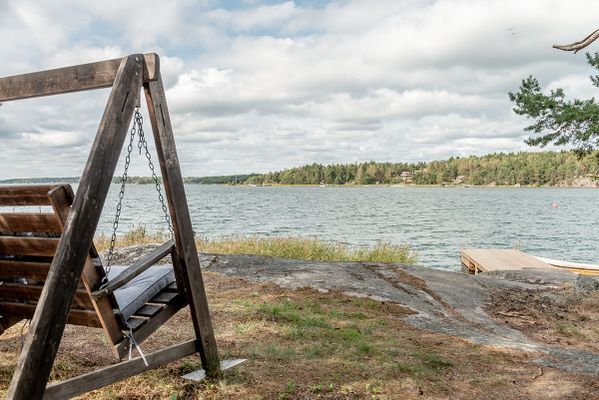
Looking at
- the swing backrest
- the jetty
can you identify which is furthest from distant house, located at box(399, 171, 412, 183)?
the swing backrest

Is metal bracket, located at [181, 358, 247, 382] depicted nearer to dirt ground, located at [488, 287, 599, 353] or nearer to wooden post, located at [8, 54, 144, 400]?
wooden post, located at [8, 54, 144, 400]

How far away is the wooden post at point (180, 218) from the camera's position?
3.23m

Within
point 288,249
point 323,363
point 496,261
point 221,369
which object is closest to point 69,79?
point 221,369

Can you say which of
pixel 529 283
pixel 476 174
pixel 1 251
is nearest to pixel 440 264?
pixel 529 283

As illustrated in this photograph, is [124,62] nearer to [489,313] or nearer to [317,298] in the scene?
[317,298]

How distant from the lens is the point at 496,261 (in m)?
16.0

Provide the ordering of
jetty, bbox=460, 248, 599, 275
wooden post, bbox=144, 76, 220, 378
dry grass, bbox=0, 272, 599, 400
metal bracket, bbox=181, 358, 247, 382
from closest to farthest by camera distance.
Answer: wooden post, bbox=144, 76, 220, 378 < dry grass, bbox=0, 272, 599, 400 < metal bracket, bbox=181, 358, 247, 382 < jetty, bbox=460, 248, 599, 275

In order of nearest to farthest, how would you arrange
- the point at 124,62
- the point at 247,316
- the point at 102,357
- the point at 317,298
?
the point at 124,62
the point at 102,357
the point at 247,316
the point at 317,298

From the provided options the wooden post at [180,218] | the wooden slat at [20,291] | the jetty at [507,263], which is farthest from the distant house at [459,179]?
the wooden slat at [20,291]

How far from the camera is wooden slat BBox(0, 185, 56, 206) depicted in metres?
2.61

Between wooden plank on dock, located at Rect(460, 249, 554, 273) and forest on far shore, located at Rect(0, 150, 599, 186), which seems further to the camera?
forest on far shore, located at Rect(0, 150, 599, 186)

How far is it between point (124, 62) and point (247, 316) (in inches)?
138

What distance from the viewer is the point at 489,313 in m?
7.18

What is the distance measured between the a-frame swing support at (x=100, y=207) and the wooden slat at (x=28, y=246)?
1.42 ft
